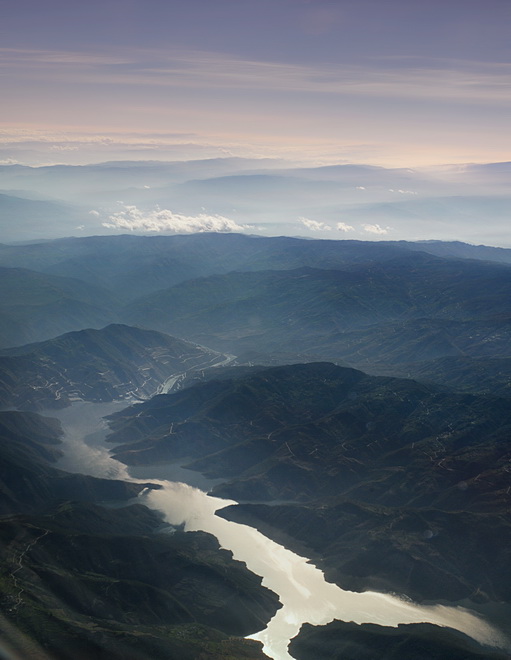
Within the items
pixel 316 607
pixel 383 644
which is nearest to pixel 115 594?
pixel 316 607

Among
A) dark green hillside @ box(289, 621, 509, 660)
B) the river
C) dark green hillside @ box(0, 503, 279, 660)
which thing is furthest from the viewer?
the river

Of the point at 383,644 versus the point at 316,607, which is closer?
the point at 383,644

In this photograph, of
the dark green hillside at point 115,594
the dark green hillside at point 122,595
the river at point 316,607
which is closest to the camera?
the dark green hillside at point 115,594

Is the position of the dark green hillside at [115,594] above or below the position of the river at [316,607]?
above

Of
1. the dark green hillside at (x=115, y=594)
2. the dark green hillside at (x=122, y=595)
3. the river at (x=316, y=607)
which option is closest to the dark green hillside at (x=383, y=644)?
the river at (x=316, y=607)

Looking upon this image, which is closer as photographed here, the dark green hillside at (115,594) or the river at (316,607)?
the dark green hillside at (115,594)

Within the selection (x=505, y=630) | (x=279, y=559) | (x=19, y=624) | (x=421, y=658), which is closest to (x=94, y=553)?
(x=19, y=624)

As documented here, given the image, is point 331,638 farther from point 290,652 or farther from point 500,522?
point 500,522

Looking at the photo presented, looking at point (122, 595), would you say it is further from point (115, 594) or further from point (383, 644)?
point (383, 644)

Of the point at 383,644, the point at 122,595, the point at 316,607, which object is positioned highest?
the point at 122,595

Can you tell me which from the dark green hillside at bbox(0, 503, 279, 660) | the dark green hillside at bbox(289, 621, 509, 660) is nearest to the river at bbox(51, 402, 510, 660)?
the dark green hillside at bbox(289, 621, 509, 660)

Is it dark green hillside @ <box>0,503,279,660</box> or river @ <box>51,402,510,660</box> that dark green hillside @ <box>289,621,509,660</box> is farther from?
dark green hillside @ <box>0,503,279,660</box>

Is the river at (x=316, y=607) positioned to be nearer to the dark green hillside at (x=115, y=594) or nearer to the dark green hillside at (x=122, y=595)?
the dark green hillside at (x=115, y=594)
